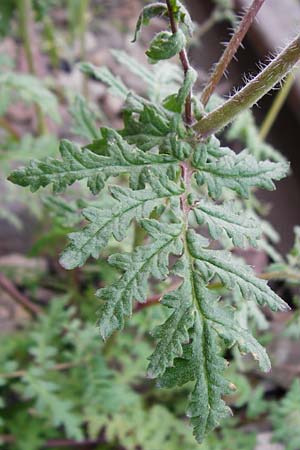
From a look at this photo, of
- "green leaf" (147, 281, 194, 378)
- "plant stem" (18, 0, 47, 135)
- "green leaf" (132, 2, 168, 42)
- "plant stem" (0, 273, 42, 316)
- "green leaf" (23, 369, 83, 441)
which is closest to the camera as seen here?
"green leaf" (147, 281, 194, 378)

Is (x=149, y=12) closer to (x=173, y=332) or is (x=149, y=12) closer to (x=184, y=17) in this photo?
(x=184, y=17)

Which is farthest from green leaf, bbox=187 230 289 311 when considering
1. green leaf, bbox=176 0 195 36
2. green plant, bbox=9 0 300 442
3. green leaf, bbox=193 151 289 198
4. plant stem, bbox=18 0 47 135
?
plant stem, bbox=18 0 47 135

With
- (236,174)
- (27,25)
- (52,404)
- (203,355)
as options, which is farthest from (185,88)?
(27,25)

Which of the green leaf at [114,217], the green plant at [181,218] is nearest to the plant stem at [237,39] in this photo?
the green plant at [181,218]

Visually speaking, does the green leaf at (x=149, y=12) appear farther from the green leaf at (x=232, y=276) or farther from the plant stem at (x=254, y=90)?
the green leaf at (x=232, y=276)

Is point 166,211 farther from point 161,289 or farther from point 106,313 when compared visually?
point 161,289

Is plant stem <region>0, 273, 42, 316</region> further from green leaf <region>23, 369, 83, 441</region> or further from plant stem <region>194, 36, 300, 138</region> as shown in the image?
plant stem <region>194, 36, 300, 138</region>

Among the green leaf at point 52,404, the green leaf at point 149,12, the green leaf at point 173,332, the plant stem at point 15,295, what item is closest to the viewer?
the green leaf at point 173,332
